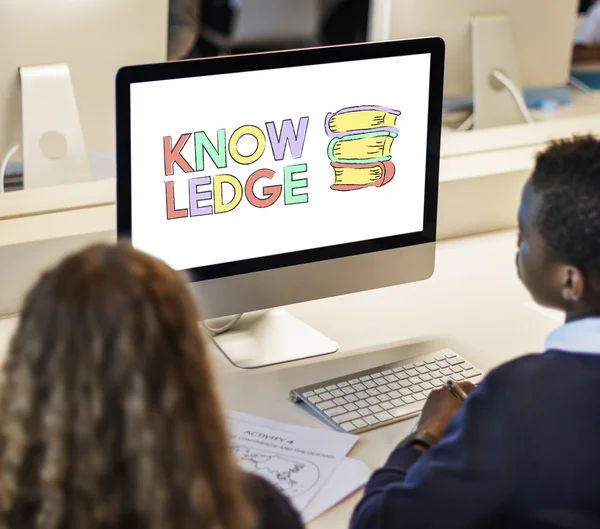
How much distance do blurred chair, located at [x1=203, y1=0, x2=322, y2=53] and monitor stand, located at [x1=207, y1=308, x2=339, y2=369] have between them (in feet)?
9.43

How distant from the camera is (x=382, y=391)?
50.6 inches

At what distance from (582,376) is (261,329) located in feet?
2.11

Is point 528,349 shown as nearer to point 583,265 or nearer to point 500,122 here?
point 583,265

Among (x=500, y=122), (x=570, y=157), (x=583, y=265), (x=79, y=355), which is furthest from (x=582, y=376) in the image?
(x=500, y=122)

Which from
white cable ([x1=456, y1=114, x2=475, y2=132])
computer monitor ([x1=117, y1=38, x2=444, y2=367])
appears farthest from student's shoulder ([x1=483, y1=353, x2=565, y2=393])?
white cable ([x1=456, y1=114, x2=475, y2=132])

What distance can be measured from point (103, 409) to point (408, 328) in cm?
89

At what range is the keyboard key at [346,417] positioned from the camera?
121cm

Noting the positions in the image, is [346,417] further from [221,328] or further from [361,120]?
[361,120]

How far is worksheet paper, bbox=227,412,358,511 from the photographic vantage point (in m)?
1.08

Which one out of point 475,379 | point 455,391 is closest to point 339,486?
point 455,391

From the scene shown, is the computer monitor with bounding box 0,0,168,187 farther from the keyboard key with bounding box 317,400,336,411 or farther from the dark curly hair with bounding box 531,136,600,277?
the dark curly hair with bounding box 531,136,600,277

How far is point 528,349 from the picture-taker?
142 cm

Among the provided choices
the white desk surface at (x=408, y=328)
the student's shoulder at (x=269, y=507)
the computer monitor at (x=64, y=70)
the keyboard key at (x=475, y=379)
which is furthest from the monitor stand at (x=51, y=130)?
the student's shoulder at (x=269, y=507)

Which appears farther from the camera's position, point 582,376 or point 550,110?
point 550,110
